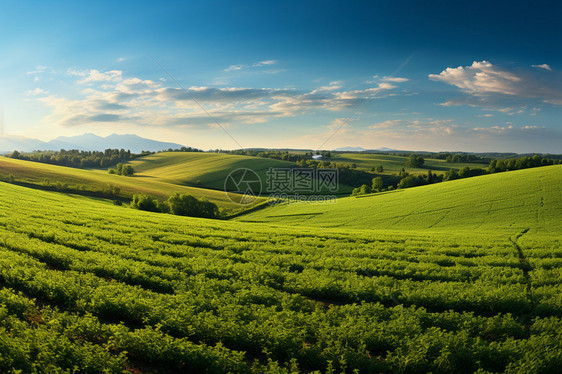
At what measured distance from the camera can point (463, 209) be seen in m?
38.0

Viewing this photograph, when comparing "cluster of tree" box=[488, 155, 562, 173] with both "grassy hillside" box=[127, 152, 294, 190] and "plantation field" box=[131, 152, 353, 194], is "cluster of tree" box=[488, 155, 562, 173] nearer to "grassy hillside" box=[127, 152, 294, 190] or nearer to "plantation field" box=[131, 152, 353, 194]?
"plantation field" box=[131, 152, 353, 194]

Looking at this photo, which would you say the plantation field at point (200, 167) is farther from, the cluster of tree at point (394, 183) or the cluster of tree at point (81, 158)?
the cluster of tree at point (81, 158)

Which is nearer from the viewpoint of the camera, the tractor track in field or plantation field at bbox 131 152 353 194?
the tractor track in field

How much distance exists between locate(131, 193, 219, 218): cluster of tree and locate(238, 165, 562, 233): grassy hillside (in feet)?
33.4

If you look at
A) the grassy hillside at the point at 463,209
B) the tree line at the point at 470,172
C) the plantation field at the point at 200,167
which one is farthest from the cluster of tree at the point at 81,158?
the tree line at the point at 470,172

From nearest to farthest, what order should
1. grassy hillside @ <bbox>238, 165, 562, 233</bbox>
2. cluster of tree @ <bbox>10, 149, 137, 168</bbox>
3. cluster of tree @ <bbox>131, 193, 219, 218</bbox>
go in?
grassy hillside @ <bbox>238, 165, 562, 233</bbox>, cluster of tree @ <bbox>131, 193, 219, 218</bbox>, cluster of tree @ <bbox>10, 149, 137, 168</bbox>

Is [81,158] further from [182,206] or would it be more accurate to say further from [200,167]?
[182,206]

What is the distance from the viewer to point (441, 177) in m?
87.6

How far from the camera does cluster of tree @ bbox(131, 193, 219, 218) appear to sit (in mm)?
51594

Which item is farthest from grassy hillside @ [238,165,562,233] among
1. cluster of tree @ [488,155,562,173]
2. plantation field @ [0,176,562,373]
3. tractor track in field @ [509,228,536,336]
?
cluster of tree @ [488,155,562,173]

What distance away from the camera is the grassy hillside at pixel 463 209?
32.5 m

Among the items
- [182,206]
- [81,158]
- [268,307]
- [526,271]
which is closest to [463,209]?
[526,271]

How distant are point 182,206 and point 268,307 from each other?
45.3m

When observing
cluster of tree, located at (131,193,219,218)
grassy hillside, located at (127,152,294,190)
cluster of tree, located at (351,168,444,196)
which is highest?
grassy hillside, located at (127,152,294,190)
